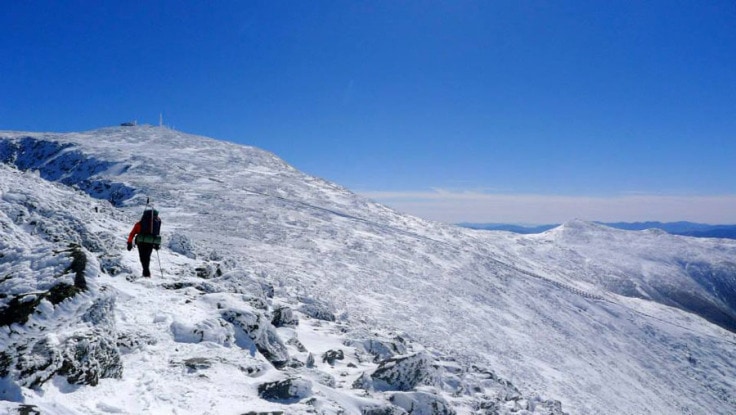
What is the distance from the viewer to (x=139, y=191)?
48969 millimetres

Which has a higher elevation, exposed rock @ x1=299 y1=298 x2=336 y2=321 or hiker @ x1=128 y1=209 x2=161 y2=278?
hiker @ x1=128 y1=209 x2=161 y2=278

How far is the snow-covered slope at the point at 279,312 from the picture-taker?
756 centimetres

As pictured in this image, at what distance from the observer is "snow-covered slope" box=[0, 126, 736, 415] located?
7.56m

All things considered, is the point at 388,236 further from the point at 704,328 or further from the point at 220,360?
the point at 704,328

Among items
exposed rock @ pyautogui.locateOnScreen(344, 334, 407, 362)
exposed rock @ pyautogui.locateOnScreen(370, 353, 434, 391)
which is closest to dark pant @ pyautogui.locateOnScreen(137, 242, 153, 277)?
exposed rock @ pyautogui.locateOnScreen(344, 334, 407, 362)

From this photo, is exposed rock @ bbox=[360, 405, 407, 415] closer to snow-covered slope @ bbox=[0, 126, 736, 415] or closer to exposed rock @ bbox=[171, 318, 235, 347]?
snow-covered slope @ bbox=[0, 126, 736, 415]

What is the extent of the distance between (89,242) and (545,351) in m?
33.5

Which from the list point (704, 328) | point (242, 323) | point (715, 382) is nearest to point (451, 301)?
point (242, 323)

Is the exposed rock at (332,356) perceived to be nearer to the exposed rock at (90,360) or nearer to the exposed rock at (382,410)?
the exposed rock at (382,410)

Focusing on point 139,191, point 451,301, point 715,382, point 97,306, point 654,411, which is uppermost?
point 139,191

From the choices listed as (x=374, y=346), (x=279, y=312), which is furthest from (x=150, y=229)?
(x=374, y=346)

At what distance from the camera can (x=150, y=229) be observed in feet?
44.7

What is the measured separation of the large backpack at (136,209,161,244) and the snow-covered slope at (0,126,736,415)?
1.24m

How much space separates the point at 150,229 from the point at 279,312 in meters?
5.25
